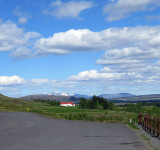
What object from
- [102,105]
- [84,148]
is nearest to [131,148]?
[84,148]

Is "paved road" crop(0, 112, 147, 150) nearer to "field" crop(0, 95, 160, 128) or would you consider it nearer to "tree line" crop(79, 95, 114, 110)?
"field" crop(0, 95, 160, 128)

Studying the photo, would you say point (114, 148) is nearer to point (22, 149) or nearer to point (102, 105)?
point (22, 149)

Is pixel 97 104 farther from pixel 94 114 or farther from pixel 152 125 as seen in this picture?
pixel 152 125

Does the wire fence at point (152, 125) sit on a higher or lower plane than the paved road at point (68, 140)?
higher

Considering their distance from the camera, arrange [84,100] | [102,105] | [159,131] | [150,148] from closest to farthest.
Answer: [150,148] < [159,131] < [102,105] < [84,100]

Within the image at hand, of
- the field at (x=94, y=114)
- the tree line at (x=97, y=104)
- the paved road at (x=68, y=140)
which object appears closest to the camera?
the paved road at (x=68, y=140)

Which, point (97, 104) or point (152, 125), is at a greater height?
point (97, 104)

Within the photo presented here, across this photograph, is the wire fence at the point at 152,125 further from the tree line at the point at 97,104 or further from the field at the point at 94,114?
the tree line at the point at 97,104

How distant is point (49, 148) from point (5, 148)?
7.13ft

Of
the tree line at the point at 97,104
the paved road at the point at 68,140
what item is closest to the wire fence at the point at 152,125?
the paved road at the point at 68,140

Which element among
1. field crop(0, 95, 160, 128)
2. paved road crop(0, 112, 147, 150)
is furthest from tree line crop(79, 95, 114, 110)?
paved road crop(0, 112, 147, 150)

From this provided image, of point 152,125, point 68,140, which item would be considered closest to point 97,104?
point 152,125

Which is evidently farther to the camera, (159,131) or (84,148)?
(159,131)

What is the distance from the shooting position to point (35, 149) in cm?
1398
